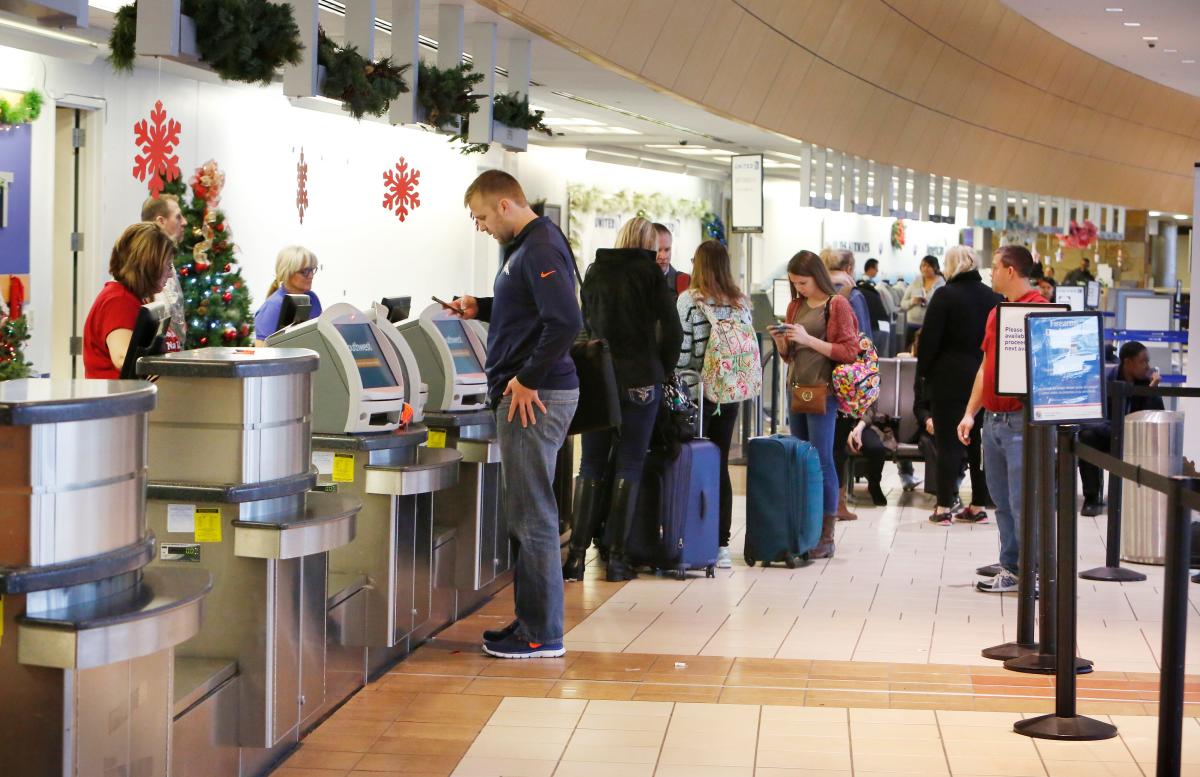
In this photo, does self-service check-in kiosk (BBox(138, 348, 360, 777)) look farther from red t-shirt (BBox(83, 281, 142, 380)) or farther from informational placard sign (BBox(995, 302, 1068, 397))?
informational placard sign (BBox(995, 302, 1068, 397))

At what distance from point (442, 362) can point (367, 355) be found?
91 cm

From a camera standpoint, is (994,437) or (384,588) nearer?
(384,588)

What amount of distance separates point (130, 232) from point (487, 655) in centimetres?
194

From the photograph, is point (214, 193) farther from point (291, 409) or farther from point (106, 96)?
point (291, 409)

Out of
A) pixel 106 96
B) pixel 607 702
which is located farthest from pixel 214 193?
pixel 607 702

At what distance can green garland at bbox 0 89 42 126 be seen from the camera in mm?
8586

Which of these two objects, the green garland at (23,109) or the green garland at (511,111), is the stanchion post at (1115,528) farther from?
the green garland at (23,109)

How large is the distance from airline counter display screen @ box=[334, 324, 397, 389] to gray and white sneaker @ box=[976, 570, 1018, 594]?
315 cm

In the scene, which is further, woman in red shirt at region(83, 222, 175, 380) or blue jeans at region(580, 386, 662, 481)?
blue jeans at region(580, 386, 662, 481)

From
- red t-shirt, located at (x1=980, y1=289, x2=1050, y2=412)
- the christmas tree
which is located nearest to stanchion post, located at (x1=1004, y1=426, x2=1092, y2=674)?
red t-shirt, located at (x1=980, y1=289, x2=1050, y2=412)

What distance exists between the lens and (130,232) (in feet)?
15.4

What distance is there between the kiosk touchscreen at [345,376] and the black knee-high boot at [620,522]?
1.83 m

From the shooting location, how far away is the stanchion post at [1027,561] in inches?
210

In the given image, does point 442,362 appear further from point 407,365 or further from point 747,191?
point 747,191
